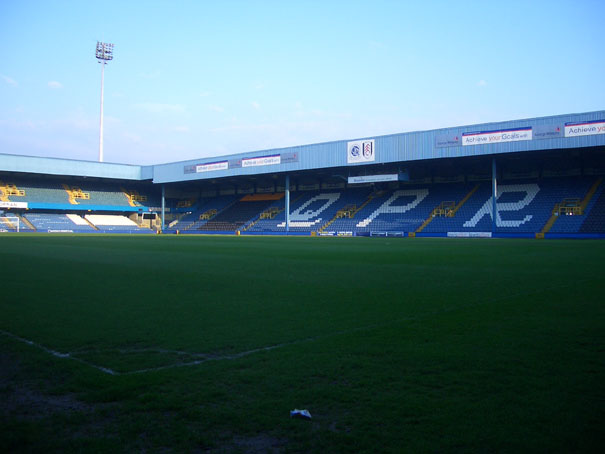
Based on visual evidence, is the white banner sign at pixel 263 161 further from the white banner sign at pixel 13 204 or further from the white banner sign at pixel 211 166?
the white banner sign at pixel 13 204

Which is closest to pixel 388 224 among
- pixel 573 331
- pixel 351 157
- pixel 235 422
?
pixel 351 157

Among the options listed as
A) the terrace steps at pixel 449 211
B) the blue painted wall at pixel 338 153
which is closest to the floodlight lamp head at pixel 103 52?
the blue painted wall at pixel 338 153

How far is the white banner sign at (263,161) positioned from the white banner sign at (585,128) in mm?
26947

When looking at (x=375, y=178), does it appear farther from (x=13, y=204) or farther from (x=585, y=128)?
(x=13, y=204)

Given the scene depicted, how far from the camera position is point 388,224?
4653cm

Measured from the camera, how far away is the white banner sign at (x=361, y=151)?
44.6 m

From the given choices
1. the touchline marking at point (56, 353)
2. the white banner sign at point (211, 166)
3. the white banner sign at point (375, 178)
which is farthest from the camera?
the white banner sign at point (211, 166)

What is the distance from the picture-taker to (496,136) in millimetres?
38281

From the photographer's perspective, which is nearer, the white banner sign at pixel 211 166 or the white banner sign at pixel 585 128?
the white banner sign at pixel 585 128

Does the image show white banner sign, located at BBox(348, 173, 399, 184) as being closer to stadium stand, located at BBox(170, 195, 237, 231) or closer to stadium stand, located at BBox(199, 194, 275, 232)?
stadium stand, located at BBox(199, 194, 275, 232)

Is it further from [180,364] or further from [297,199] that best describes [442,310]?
[297,199]

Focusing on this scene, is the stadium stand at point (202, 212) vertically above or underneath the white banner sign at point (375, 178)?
underneath

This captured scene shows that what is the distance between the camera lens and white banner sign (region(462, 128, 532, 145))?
37281mm

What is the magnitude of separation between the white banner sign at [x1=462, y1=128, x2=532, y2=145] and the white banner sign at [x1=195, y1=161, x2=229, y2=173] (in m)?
27.0
